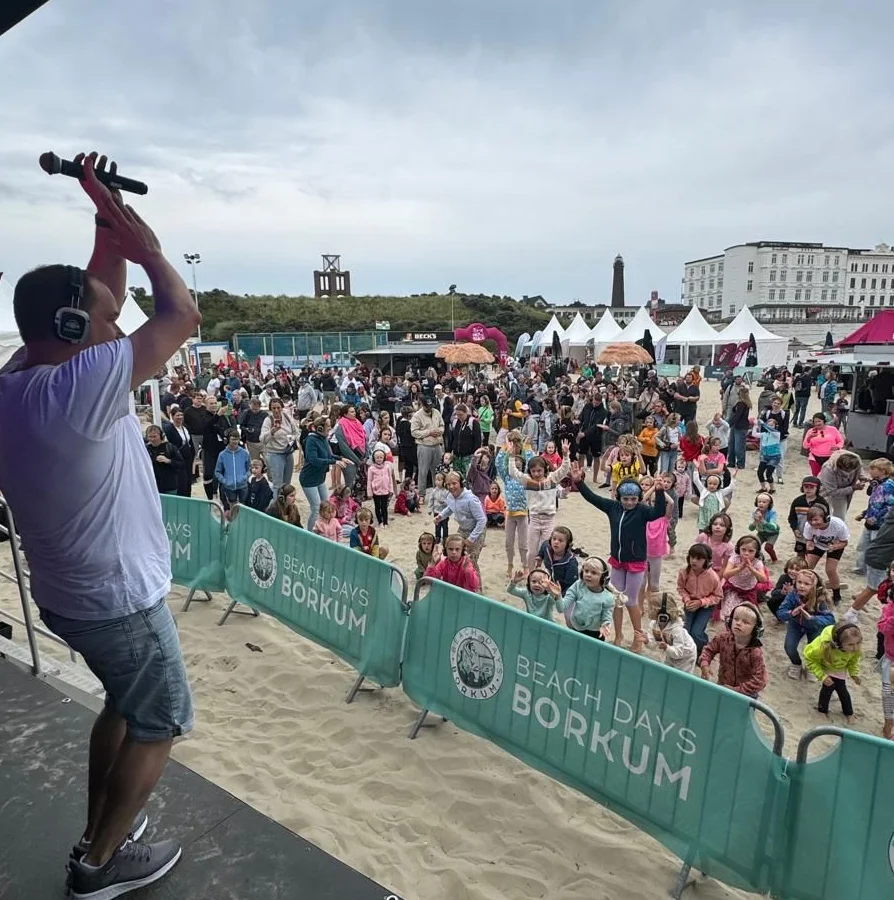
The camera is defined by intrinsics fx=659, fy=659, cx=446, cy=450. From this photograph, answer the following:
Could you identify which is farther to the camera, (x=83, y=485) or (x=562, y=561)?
(x=562, y=561)

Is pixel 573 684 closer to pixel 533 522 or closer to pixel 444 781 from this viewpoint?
pixel 444 781

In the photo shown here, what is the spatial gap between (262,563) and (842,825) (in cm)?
460

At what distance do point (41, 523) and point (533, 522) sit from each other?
19.4ft

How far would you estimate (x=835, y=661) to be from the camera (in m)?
4.94

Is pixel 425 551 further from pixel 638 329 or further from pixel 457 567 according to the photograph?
pixel 638 329

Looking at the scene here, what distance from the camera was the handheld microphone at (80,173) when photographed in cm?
167

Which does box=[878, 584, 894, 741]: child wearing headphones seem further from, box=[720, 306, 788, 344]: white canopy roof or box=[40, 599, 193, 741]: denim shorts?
box=[720, 306, 788, 344]: white canopy roof

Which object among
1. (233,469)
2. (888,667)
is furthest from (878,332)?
(233,469)

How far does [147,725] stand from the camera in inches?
79.3

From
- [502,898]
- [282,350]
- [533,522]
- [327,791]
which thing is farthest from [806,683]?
[282,350]

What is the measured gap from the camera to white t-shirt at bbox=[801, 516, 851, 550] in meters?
6.94

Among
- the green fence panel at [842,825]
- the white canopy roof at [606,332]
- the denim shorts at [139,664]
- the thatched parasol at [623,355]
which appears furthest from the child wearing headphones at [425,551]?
the white canopy roof at [606,332]

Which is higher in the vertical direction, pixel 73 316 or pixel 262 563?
pixel 73 316

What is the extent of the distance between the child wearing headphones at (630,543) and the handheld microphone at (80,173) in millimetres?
4854
